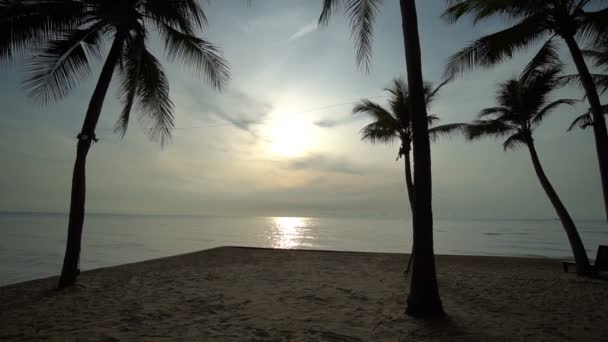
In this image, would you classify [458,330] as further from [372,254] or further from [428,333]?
[372,254]

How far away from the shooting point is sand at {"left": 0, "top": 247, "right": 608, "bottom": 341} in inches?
152

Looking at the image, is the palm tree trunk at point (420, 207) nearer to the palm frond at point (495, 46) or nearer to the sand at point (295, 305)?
the sand at point (295, 305)

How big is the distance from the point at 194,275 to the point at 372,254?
701cm

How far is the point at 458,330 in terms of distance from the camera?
399cm

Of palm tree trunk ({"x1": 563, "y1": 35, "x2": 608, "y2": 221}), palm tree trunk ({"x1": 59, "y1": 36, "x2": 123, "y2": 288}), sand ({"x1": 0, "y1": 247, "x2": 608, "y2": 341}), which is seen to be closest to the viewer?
sand ({"x1": 0, "y1": 247, "x2": 608, "y2": 341})

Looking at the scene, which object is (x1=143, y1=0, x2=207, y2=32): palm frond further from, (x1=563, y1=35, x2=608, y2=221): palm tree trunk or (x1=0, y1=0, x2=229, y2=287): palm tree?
(x1=563, y1=35, x2=608, y2=221): palm tree trunk

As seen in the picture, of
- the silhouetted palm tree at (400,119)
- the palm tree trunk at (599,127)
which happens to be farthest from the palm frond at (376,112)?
the palm tree trunk at (599,127)

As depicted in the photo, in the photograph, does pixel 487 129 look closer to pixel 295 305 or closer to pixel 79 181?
pixel 295 305

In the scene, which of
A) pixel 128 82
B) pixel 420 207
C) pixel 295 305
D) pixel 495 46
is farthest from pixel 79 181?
pixel 495 46

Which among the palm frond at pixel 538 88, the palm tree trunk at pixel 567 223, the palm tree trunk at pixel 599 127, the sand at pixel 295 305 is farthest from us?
the palm frond at pixel 538 88

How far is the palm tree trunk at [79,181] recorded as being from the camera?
6320 millimetres

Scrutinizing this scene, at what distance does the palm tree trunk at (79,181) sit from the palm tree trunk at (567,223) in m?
12.5

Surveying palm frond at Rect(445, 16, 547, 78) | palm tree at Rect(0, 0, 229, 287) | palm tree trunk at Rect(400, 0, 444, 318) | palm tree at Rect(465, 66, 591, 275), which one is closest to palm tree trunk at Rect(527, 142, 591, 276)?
palm tree at Rect(465, 66, 591, 275)

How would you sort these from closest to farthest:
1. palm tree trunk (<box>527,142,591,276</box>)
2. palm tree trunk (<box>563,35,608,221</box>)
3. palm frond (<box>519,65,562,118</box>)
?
palm tree trunk (<box>563,35,608,221</box>), palm tree trunk (<box>527,142,591,276</box>), palm frond (<box>519,65,562,118</box>)
